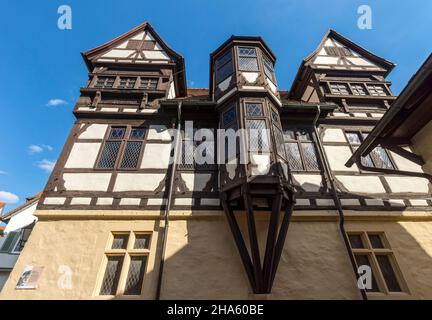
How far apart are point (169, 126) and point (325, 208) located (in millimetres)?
5943

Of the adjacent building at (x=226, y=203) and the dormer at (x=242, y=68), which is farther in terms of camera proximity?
the dormer at (x=242, y=68)

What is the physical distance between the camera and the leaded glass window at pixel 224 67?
28.9 ft

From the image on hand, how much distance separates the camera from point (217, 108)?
8.16m

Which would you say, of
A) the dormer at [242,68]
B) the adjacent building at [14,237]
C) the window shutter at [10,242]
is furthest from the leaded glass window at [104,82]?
the window shutter at [10,242]

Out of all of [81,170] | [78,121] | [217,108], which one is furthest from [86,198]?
[217,108]

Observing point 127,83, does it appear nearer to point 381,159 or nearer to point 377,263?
point 381,159

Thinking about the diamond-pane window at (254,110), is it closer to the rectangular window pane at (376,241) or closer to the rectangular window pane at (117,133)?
the rectangular window pane at (117,133)

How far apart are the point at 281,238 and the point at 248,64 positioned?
659cm

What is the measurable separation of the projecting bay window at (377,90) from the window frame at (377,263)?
622cm

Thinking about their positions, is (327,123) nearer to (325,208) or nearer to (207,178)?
(325,208)

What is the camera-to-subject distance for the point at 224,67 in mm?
9172

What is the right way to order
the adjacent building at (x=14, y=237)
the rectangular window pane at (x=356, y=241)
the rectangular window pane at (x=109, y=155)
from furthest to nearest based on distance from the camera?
the adjacent building at (x=14, y=237), the rectangular window pane at (x=109, y=155), the rectangular window pane at (x=356, y=241)

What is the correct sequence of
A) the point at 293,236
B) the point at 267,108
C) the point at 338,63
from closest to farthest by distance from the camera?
the point at 293,236 → the point at 267,108 → the point at 338,63

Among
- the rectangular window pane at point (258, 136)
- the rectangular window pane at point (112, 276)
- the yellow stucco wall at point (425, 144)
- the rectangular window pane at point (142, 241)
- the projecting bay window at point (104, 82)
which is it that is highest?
the projecting bay window at point (104, 82)
